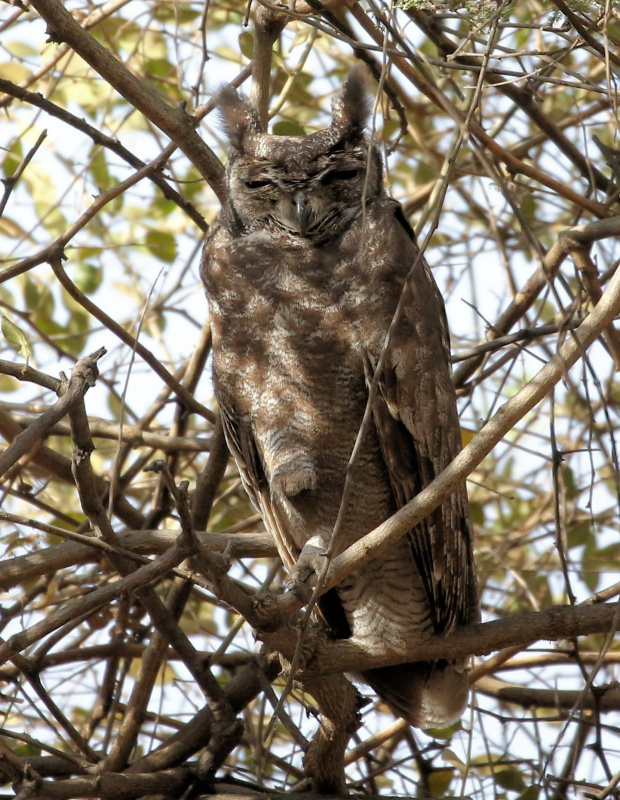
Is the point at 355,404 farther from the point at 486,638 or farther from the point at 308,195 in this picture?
the point at 486,638

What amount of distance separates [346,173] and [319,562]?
4.21ft

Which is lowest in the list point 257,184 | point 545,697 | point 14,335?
point 545,697

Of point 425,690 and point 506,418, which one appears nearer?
point 506,418

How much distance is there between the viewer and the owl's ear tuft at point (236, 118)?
3.33 metres

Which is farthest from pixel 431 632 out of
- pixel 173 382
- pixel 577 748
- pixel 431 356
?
pixel 173 382

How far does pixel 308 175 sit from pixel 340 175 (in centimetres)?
11

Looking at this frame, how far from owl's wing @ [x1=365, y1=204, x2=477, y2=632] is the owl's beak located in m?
0.25

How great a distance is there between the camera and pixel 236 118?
131 inches

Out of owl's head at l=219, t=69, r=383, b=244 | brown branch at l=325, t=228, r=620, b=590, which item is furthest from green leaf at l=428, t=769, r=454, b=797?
owl's head at l=219, t=69, r=383, b=244

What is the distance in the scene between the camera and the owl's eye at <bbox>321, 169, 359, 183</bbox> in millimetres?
3071

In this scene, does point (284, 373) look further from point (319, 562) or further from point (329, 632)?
point (329, 632)

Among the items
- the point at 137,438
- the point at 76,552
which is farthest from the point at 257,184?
the point at 76,552

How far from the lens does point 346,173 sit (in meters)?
3.11

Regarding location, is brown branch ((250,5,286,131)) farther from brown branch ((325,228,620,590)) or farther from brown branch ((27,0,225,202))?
brown branch ((325,228,620,590))
